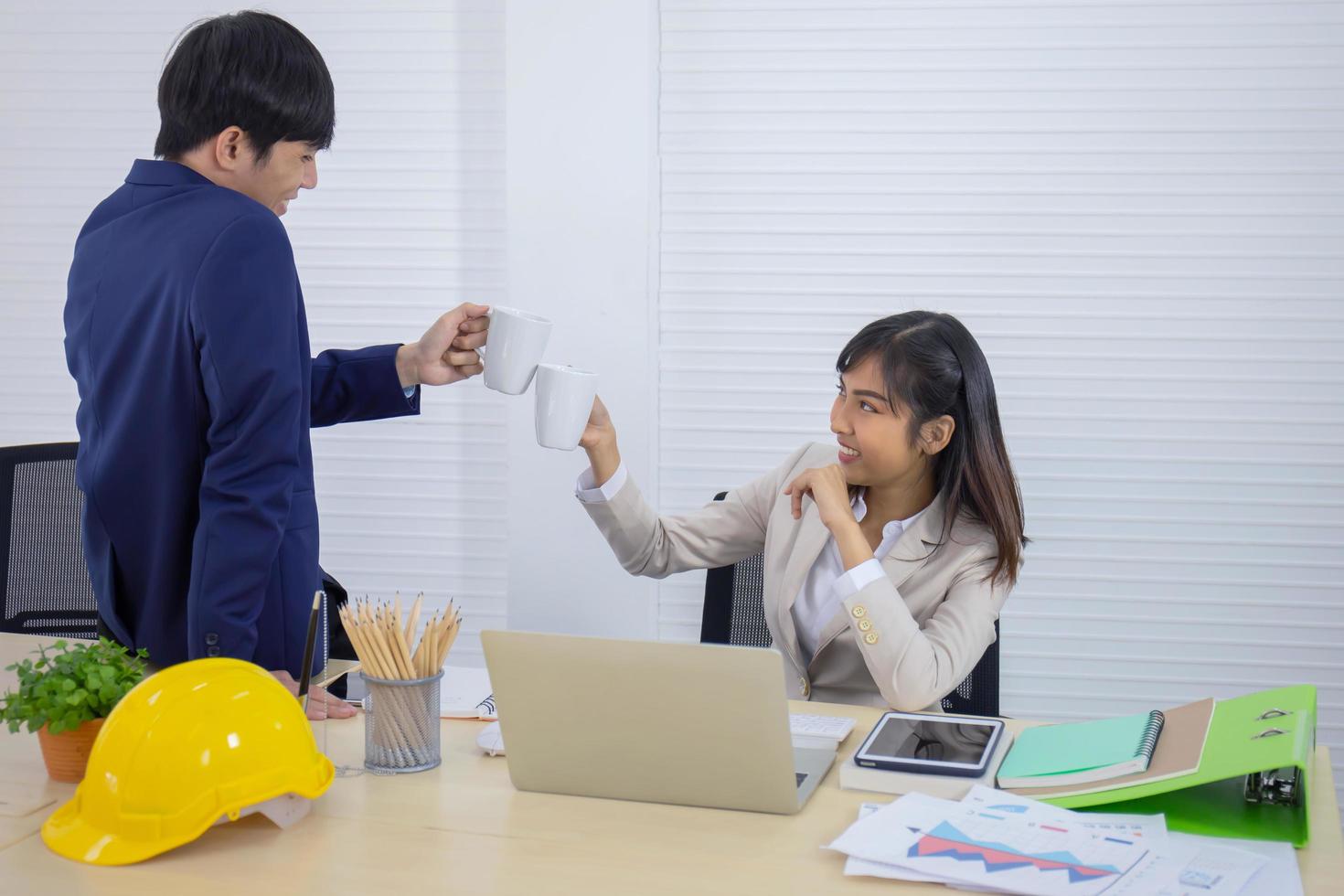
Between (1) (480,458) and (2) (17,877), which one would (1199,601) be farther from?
(2) (17,877)

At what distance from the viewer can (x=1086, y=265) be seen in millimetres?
2914

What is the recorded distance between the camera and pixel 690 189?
3.05 meters

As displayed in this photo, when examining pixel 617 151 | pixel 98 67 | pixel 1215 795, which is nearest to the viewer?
pixel 1215 795

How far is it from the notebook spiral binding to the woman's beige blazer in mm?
340

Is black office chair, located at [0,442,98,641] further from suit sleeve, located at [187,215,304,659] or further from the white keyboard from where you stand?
the white keyboard

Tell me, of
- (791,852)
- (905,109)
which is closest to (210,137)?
(791,852)

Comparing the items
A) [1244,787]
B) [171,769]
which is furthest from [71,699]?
[1244,787]

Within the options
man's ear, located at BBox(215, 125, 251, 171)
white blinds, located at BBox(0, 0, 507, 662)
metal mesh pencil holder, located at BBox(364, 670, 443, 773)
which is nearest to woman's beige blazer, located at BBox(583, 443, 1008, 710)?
metal mesh pencil holder, located at BBox(364, 670, 443, 773)

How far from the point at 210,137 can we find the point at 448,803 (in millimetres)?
969

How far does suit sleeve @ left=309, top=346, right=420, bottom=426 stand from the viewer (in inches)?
82.4

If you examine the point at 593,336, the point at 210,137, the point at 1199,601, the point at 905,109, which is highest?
the point at 905,109

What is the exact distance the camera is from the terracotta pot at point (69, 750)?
1367 millimetres

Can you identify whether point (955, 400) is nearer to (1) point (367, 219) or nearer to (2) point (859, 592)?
(2) point (859, 592)

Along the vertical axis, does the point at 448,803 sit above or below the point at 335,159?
below
